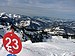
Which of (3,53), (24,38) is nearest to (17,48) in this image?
(3,53)

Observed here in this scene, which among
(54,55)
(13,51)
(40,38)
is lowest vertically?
(40,38)

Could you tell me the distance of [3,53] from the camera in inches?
571

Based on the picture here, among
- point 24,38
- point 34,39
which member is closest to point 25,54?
point 24,38

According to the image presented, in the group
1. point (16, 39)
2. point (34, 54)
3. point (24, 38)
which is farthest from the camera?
point (24, 38)

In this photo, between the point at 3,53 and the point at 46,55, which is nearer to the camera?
the point at 3,53

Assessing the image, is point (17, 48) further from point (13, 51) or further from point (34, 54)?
point (34, 54)

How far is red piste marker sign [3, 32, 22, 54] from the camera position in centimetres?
761

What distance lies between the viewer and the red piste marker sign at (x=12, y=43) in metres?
7.61

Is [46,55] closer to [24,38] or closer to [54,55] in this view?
[54,55]

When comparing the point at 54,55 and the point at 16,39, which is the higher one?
the point at 16,39

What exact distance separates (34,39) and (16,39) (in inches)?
1052

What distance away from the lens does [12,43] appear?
768cm

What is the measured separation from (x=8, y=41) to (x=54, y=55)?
363 inches

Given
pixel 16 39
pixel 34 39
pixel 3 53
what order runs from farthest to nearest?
pixel 34 39 → pixel 3 53 → pixel 16 39
